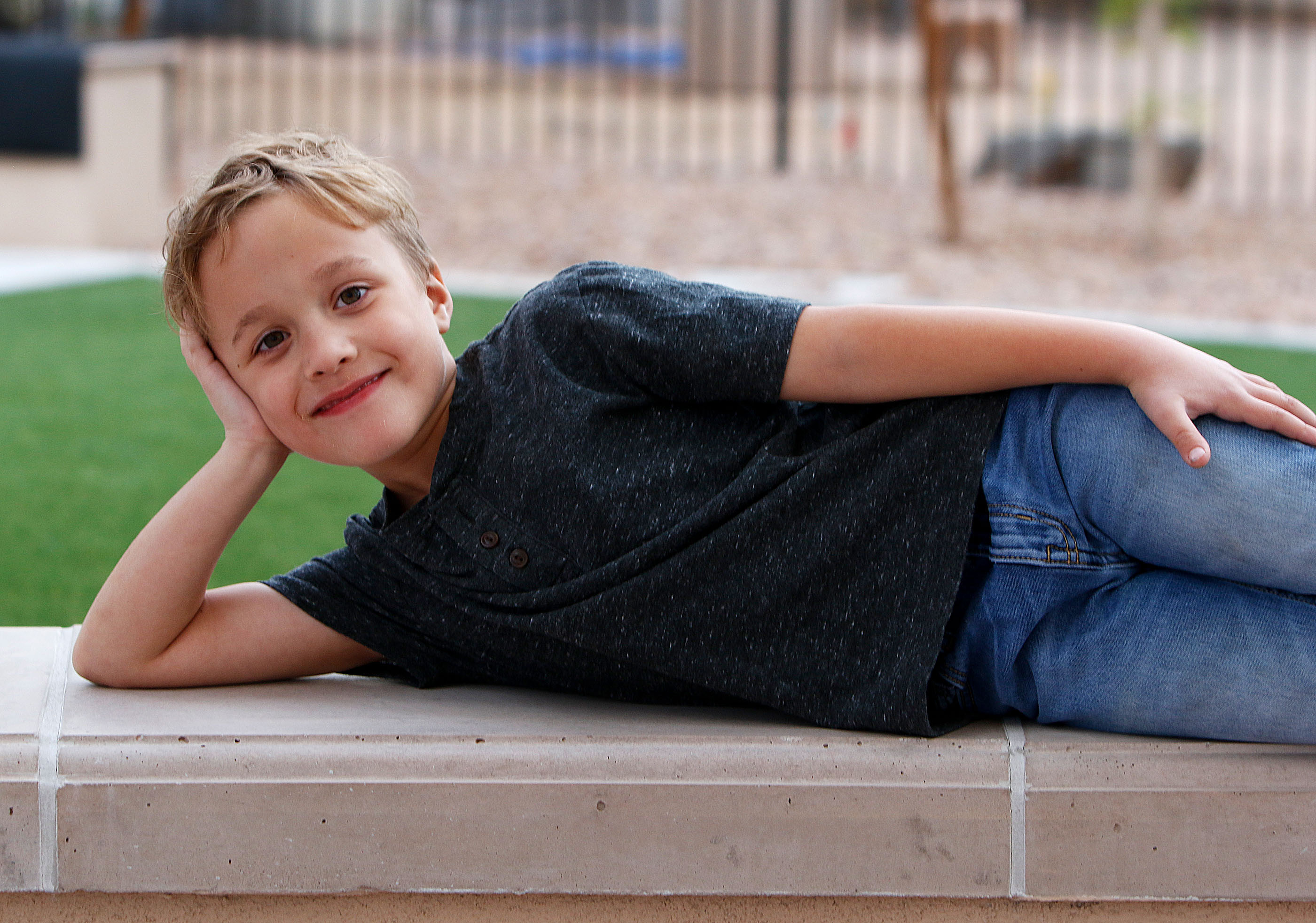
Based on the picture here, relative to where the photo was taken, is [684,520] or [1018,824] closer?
[1018,824]

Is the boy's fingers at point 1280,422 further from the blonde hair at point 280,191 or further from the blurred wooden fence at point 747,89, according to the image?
the blurred wooden fence at point 747,89

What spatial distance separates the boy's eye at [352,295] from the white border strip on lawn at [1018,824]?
0.89 m

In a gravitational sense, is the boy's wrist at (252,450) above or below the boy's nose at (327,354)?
below

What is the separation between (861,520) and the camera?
5.40 feet

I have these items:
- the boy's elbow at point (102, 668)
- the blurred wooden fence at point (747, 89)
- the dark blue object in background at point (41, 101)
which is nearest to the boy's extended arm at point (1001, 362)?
the boy's elbow at point (102, 668)

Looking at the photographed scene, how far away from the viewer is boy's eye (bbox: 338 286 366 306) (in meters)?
1.67

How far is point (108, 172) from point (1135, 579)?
Answer: 313 inches

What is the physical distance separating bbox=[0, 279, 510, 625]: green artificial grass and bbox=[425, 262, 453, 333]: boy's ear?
42cm

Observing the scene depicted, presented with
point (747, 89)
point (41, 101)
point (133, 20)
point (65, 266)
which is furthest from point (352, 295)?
point (747, 89)

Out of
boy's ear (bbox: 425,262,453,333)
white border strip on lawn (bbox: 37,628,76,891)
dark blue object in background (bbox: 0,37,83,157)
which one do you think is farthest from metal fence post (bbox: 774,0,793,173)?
white border strip on lawn (bbox: 37,628,76,891)

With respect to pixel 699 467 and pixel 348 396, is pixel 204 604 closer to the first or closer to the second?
pixel 348 396

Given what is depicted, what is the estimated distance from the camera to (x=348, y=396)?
65.3 inches

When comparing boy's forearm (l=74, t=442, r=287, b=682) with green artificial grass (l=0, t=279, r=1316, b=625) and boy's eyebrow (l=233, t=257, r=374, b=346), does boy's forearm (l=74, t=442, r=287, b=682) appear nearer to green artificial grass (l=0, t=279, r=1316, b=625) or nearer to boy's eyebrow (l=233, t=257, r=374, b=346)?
boy's eyebrow (l=233, t=257, r=374, b=346)

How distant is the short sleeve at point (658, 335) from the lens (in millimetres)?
1646
